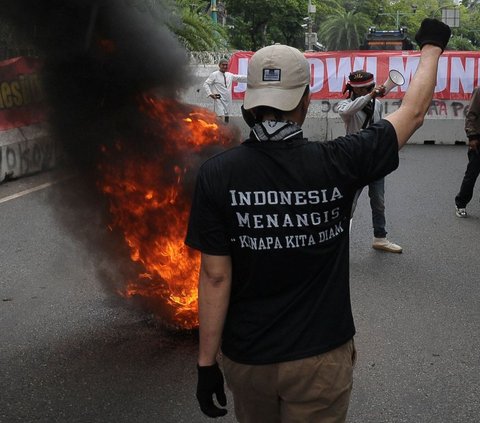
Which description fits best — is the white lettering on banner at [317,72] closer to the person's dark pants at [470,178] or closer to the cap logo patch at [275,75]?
the person's dark pants at [470,178]

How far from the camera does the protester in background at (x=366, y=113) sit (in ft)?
20.3

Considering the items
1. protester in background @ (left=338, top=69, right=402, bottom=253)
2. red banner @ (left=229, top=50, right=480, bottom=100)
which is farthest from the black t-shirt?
red banner @ (left=229, top=50, right=480, bottom=100)

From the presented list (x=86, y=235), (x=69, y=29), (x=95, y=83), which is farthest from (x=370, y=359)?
(x=69, y=29)

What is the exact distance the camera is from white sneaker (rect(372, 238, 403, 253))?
6816mm

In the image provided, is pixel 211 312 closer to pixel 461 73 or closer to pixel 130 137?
pixel 130 137

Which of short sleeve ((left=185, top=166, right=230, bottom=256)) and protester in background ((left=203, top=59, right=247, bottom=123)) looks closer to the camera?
short sleeve ((left=185, top=166, right=230, bottom=256))

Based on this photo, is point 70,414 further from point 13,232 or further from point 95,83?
point 13,232

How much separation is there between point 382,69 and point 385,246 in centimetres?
1033

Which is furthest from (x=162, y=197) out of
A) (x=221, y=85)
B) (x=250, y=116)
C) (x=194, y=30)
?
(x=221, y=85)

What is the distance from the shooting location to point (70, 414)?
360 centimetres

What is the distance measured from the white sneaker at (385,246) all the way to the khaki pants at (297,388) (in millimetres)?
4741

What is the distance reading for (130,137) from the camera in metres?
4.58

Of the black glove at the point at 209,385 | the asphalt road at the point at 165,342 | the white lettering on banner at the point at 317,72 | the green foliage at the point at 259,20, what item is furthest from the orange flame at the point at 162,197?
the green foliage at the point at 259,20

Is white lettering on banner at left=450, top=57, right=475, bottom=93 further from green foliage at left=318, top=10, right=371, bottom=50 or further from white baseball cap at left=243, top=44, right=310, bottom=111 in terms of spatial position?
green foliage at left=318, top=10, right=371, bottom=50
